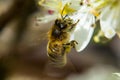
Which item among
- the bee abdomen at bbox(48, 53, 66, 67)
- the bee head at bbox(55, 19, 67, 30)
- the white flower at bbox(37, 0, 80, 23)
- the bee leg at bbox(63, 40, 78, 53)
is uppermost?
the white flower at bbox(37, 0, 80, 23)

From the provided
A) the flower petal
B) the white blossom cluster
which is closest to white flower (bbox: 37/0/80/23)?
the white blossom cluster

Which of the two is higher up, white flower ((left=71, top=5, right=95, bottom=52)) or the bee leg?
white flower ((left=71, top=5, right=95, bottom=52))

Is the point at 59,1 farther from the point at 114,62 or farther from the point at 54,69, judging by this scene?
the point at 114,62

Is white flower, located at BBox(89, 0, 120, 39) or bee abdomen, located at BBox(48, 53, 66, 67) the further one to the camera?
bee abdomen, located at BBox(48, 53, 66, 67)

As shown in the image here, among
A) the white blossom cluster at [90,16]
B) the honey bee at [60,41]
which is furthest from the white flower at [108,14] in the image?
the honey bee at [60,41]

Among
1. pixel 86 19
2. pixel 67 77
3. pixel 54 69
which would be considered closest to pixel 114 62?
pixel 67 77

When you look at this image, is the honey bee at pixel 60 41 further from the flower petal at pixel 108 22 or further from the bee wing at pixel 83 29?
the flower petal at pixel 108 22

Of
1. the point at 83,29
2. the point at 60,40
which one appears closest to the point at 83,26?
the point at 83,29

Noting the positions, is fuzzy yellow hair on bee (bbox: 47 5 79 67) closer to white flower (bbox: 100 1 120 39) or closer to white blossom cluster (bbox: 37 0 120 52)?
white blossom cluster (bbox: 37 0 120 52)

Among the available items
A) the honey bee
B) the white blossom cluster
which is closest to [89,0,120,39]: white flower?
the white blossom cluster

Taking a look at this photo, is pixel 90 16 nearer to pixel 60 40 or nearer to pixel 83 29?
pixel 83 29
